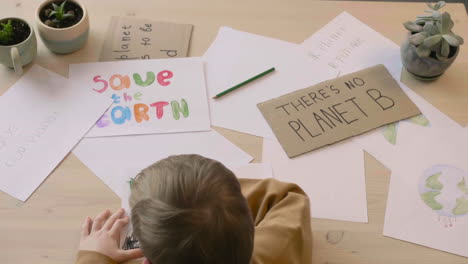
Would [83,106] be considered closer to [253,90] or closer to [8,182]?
[8,182]

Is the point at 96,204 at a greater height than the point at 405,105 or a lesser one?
lesser

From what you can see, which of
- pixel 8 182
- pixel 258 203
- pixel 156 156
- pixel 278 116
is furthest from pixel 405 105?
pixel 8 182

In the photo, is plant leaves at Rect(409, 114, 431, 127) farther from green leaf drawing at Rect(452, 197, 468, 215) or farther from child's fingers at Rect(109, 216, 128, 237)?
child's fingers at Rect(109, 216, 128, 237)

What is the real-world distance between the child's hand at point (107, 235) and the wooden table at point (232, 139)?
19 mm

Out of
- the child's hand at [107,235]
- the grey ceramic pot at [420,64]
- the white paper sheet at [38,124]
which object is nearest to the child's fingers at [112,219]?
the child's hand at [107,235]

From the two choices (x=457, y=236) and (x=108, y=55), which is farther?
(x=108, y=55)

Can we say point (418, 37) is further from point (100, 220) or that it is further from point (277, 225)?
point (100, 220)

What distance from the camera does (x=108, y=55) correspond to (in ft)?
3.36

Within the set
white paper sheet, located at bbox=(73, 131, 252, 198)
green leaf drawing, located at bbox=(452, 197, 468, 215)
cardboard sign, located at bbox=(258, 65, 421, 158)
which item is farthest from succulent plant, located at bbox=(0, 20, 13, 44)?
green leaf drawing, located at bbox=(452, 197, 468, 215)

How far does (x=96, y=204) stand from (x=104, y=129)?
14cm

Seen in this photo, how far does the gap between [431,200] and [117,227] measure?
515mm

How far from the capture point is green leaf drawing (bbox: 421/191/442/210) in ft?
2.80

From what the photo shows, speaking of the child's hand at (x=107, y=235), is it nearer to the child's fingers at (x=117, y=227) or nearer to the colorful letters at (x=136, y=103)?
the child's fingers at (x=117, y=227)

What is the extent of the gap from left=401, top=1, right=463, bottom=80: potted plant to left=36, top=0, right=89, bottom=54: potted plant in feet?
2.01
